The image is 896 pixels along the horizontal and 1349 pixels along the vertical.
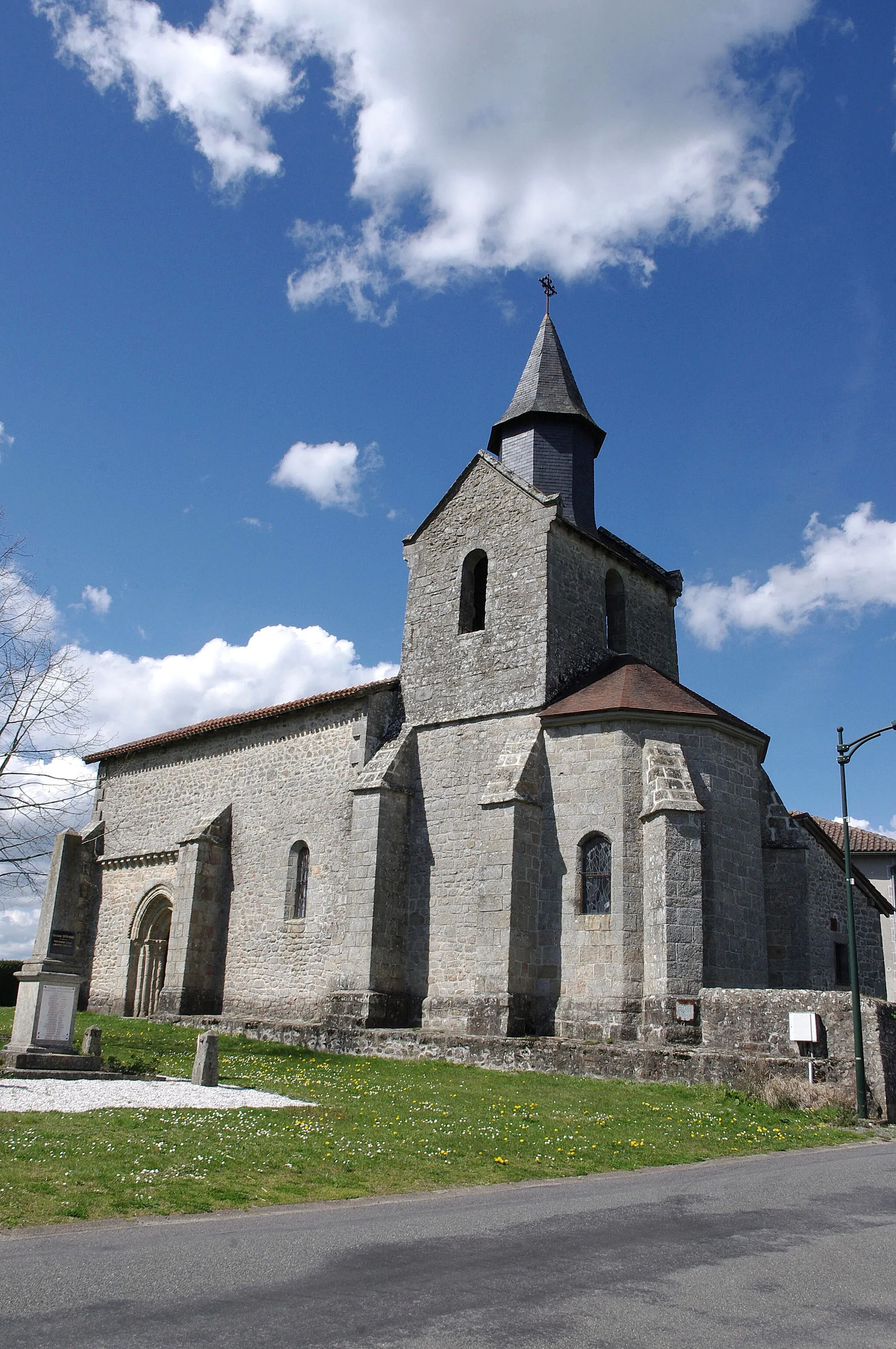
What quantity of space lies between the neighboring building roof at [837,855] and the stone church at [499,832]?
0.10m

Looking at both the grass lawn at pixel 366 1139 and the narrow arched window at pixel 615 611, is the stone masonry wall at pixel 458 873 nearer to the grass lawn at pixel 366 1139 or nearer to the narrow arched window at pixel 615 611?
the grass lawn at pixel 366 1139

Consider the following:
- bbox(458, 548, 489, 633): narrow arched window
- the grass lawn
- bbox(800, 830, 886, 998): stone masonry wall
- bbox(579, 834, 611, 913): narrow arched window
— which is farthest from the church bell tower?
the grass lawn

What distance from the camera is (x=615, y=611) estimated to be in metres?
22.7

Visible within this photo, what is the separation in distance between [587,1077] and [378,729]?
9.13m

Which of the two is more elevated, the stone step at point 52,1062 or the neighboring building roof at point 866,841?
the neighboring building roof at point 866,841

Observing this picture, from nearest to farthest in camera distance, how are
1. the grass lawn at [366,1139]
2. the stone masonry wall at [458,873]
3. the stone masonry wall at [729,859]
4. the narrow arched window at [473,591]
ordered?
the grass lawn at [366,1139]
the stone masonry wall at [729,859]
the stone masonry wall at [458,873]
the narrow arched window at [473,591]

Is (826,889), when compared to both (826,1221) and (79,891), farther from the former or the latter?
(79,891)

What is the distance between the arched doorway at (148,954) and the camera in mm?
25328

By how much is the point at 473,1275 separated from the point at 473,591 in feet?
57.3

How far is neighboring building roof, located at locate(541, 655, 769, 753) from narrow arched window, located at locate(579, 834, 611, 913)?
2.36 m

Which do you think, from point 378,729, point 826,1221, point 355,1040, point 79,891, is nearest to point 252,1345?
point 826,1221

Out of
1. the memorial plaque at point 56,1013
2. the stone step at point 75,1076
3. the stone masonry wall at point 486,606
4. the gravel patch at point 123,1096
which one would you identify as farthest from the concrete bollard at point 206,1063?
the stone masonry wall at point 486,606

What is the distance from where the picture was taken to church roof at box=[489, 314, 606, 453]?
23000 millimetres

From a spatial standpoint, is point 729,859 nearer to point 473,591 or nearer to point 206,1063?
point 473,591
